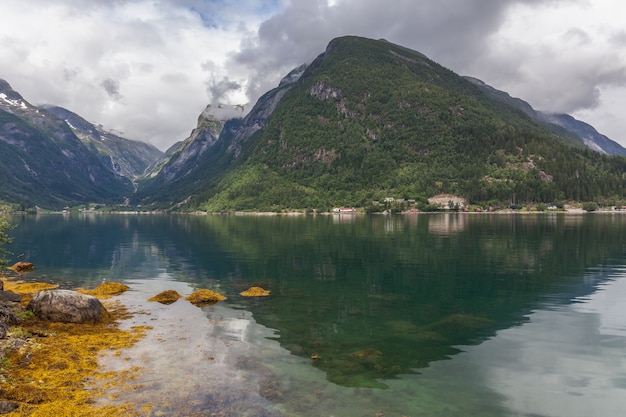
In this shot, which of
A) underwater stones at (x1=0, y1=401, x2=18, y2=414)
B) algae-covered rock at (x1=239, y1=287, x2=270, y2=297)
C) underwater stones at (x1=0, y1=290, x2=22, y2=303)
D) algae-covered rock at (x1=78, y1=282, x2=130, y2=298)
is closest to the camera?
underwater stones at (x1=0, y1=401, x2=18, y2=414)

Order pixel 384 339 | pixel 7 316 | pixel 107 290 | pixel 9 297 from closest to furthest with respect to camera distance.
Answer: pixel 384 339, pixel 7 316, pixel 9 297, pixel 107 290

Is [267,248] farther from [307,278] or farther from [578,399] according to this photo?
[578,399]

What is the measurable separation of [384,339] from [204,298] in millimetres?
21418

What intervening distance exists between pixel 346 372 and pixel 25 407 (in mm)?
16364

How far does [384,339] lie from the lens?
30.8 meters

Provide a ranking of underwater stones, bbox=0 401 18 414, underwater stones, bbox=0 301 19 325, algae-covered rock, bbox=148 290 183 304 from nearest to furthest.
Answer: underwater stones, bbox=0 401 18 414 < underwater stones, bbox=0 301 19 325 < algae-covered rock, bbox=148 290 183 304

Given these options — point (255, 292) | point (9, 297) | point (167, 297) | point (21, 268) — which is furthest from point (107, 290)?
point (21, 268)

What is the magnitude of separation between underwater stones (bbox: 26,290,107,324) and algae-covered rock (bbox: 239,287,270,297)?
1499 cm

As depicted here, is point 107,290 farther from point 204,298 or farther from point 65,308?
point 65,308

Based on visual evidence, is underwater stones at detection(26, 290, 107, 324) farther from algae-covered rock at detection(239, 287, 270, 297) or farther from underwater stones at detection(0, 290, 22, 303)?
algae-covered rock at detection(239, 287, 270, 297)

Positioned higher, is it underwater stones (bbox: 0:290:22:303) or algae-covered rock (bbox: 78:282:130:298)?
underwater stones (bbox: 0:290:22:303)

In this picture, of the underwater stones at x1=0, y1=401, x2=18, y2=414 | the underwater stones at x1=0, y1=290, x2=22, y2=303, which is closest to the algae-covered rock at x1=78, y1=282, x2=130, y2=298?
the underwater stones at x1=0, y1=290, x2=22, y2=303

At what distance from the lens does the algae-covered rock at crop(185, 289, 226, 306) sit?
4329cm

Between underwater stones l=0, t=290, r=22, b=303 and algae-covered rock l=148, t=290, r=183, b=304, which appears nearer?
underwater stones l=0, t=290, r=22, b=303
